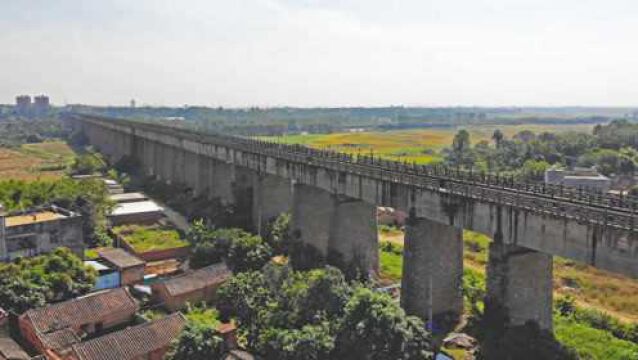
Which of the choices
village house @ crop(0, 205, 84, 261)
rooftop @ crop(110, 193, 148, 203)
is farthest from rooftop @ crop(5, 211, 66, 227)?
rooftop @ crop(110, 193, 148, 203)

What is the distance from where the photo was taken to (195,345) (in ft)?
77.0

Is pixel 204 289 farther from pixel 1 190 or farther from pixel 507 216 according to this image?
pixel 1 190

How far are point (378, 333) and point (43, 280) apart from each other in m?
18.0

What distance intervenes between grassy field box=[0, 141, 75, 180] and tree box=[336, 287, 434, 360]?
205 feet

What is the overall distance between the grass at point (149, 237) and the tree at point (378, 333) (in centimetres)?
2308

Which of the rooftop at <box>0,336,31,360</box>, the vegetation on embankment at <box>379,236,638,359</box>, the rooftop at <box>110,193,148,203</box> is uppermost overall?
the rooftop at <box>110,193,148,203</box>

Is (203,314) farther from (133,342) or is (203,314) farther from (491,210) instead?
(491,210)

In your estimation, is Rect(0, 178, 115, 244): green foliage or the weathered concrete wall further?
Rect(0, 178, 115, 244): green foliage

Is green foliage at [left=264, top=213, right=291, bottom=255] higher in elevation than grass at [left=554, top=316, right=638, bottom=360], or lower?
higher

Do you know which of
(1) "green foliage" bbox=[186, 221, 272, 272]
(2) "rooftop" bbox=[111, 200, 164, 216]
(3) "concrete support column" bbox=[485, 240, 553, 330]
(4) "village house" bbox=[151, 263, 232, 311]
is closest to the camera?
(3) "concrete support column" bbox=[485, 240, 553, 330]

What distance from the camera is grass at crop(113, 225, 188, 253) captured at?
4369cm

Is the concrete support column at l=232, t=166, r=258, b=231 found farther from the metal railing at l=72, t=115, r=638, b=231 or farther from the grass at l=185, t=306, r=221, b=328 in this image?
the grass at l=185, t=306, r=221, b=328

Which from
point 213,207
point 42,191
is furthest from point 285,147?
point 42,191

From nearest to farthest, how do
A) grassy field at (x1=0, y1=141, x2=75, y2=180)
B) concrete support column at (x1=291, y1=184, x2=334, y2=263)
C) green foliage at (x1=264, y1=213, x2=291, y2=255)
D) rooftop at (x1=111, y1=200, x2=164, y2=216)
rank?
concrete support column at (x1=291, y1=184, x2=334, y2=263), green foliage at (x1=264, y1=213, x2=291, y2=255), rooftop at (x1=111, y1=200, x2=164, y2=216), grassy field at (x1=0, y1=141, x2=75, y2=180)
